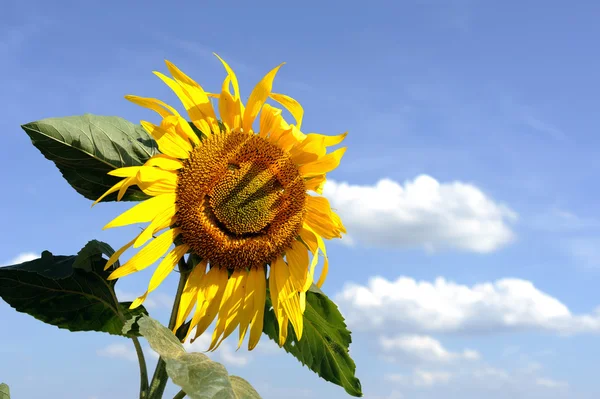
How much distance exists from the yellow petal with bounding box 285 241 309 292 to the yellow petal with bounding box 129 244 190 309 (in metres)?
0.70

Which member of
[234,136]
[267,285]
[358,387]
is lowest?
[358,387]

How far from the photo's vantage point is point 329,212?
4.63 metres

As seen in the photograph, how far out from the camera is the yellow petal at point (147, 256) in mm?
4406

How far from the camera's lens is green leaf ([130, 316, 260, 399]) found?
3.40 meters

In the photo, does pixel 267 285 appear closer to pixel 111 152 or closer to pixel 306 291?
pixel 306 291

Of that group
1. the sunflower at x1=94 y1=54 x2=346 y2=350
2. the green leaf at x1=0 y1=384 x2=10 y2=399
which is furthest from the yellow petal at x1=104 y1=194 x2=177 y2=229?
the green leaf at x1=0 y1=384 x2=10 y2=399

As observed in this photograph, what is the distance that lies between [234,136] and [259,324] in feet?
4.16

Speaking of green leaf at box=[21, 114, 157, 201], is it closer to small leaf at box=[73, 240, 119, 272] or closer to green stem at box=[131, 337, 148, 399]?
small leaf at box=[73, 240, 119, 272]

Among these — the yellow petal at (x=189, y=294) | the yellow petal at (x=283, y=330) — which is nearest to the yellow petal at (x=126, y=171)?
the yellow petal at (x=189, y=294)

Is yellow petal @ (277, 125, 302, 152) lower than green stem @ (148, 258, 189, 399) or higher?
higher

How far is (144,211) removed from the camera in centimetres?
438

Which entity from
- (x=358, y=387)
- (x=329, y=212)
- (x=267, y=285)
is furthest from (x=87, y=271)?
(x=358, y=387)

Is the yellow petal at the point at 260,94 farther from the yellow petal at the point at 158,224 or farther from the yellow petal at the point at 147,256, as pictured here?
the yellow petal at the point at 147,256

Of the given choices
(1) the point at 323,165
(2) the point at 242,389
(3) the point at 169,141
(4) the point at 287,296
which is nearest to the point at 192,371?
(2) the point at 242,389
